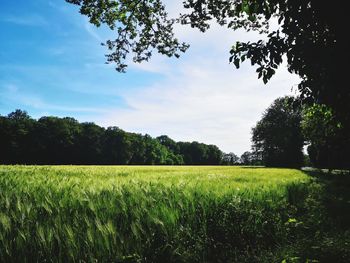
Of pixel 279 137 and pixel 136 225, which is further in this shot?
pixel 279 137

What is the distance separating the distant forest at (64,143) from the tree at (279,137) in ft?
156

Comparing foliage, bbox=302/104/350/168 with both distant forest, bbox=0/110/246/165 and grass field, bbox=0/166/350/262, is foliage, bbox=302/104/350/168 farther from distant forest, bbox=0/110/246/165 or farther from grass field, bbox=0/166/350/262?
distant forest, bbox=0/110/246/165

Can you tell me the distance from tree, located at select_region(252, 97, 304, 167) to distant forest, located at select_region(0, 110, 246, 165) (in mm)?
47409

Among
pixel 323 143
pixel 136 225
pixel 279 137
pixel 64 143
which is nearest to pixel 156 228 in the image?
Result: pixel 136 225

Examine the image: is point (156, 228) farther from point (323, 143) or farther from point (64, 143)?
point (64, 143)

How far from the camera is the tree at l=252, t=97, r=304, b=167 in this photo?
73.1 m

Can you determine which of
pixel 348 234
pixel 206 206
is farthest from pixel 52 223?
pixel 348 234

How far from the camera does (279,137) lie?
242 ft

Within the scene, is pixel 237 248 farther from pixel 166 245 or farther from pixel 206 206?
pixel 166 245

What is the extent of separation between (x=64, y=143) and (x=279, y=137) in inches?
2415

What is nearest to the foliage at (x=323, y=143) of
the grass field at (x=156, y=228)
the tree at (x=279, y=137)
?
the grass field at (x=156, y=228)

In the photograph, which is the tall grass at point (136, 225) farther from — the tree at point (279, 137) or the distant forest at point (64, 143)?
the distant forest at point (64, 143)

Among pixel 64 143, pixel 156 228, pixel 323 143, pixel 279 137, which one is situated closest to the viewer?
pixel 156 228

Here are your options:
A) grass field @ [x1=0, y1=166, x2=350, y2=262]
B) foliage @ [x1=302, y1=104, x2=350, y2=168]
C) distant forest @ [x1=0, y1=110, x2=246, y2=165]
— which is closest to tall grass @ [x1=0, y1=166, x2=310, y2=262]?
grass field @ [x1=0, y1=166, x2=350, y2=262]
